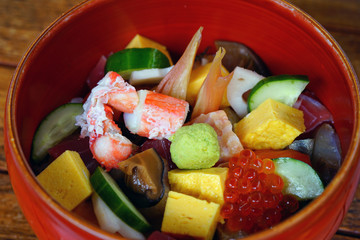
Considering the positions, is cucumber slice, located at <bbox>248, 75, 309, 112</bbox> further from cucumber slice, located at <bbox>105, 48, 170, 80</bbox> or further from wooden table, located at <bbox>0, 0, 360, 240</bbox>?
wooden table, located at <bbox>0, 0, 360, 240</bbox>

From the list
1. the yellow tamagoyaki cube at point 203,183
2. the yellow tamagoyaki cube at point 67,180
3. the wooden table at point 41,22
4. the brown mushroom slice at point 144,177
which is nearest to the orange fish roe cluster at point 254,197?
the yellow tamagoyaki cube at point 203,183

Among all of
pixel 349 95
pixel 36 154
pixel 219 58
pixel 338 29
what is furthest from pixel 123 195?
pixel 338 29

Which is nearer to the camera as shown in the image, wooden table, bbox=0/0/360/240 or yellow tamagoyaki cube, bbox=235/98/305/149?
yellow tamagoyaki cube, bbox=235/98/305/149

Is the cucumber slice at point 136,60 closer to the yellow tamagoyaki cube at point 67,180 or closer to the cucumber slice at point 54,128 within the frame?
the cucumber slice at point 54,128

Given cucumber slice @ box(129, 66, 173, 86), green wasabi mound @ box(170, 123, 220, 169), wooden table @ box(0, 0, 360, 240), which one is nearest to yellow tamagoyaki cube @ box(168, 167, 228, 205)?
green wasabi mound @ box(170, 123, 220, 169)

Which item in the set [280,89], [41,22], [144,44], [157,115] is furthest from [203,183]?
[41,22]

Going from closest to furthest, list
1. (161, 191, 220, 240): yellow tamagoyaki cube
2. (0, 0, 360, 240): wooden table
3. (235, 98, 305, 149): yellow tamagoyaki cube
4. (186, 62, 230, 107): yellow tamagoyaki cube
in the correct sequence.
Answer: (161, 191, 220, 240): yellow tamagoyaki cube → (235, 98, 305, 149): yellow tamagoyaki cube → (186, 62, 230, 107): yellow tamagoyaki cube → (0, 0, 360, 240): wooden table

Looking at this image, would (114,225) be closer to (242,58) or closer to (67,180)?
(67,180)

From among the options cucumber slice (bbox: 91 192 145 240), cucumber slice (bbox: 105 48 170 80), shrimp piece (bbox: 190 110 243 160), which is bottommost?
cucumber slice (bbox: 91 192 145 240)
